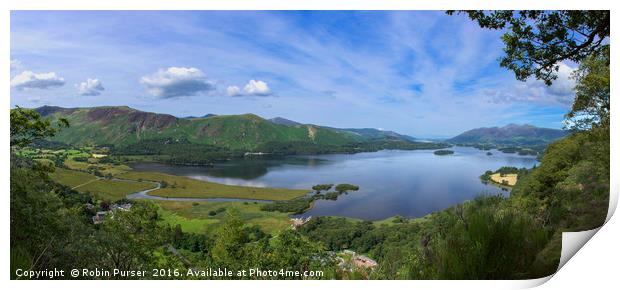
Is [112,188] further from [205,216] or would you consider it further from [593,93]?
[593,93]

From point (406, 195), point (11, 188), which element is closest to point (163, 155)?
point (406, 195)

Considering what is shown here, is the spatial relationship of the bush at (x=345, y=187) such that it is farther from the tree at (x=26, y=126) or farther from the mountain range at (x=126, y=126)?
the tree at (x=26, y=126)

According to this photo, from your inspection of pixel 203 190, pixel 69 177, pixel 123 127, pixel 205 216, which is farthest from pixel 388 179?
pixel 69 177

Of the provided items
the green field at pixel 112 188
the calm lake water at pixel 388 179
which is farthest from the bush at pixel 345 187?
the green field at pixel 112 188

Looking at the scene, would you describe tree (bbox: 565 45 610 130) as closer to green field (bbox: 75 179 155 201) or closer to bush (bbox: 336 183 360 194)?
green field (bbox: 75 179 155 201)

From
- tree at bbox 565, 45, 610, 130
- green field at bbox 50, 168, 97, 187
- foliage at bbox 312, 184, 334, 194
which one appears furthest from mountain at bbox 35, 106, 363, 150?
tree at bbox 565, 45, 610, 130
